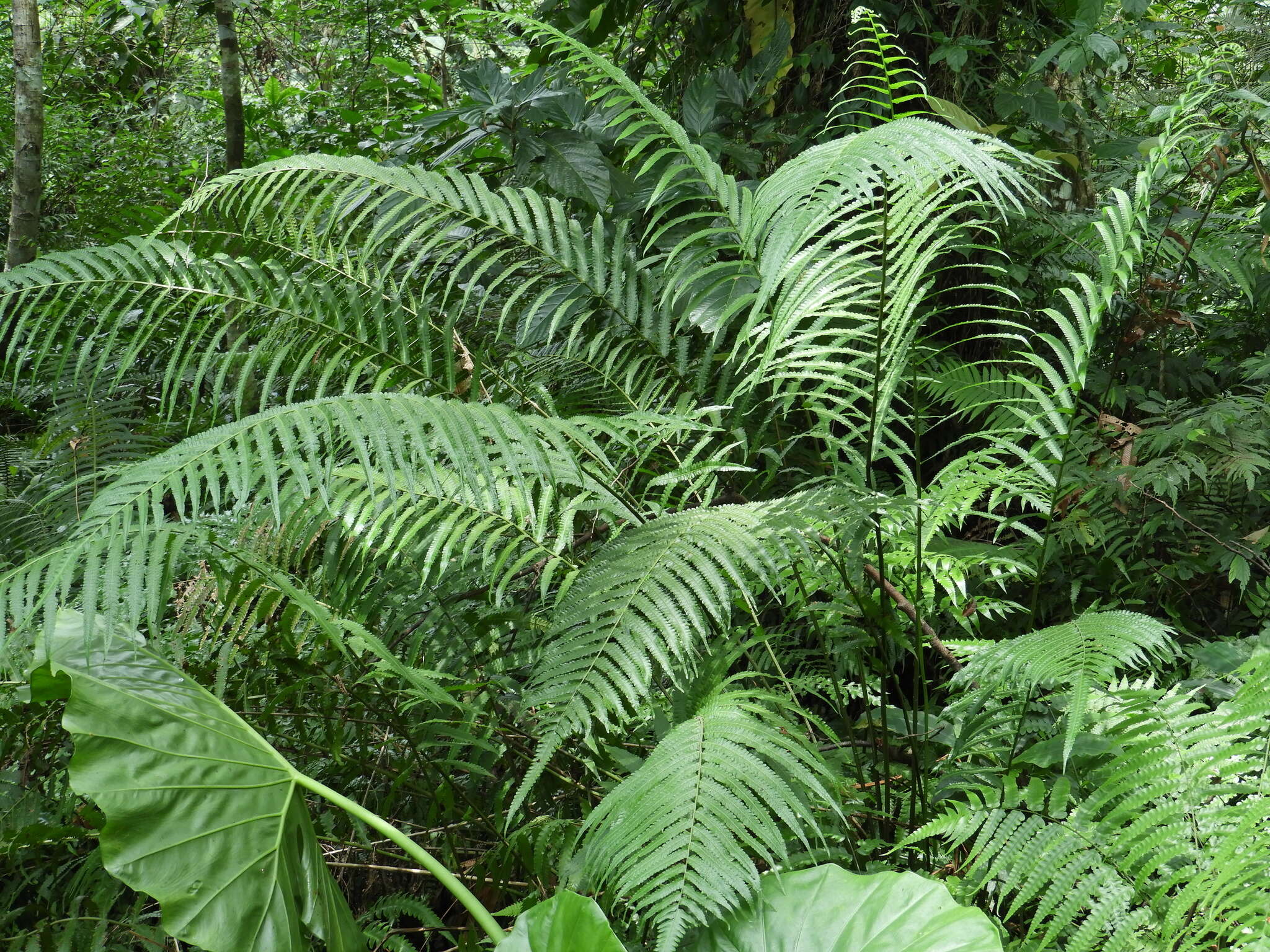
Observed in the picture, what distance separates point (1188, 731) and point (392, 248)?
1.93m

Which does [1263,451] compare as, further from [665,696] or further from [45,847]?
[45,847]

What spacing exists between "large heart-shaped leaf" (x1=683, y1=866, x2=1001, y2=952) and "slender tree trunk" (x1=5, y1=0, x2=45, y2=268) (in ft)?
8.57

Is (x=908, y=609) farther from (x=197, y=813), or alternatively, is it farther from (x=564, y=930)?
(x=197, y=813)

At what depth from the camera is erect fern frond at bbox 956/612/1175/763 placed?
0.99 meters

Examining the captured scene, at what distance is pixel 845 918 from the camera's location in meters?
0.94

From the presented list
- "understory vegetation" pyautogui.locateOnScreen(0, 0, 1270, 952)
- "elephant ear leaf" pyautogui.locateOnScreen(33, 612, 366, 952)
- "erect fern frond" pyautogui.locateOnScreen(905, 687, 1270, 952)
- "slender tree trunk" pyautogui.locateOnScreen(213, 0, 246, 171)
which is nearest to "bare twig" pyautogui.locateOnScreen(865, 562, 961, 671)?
"understory vegetation" pyautogui.locateOnScreen(0, 0, 1270, 952)

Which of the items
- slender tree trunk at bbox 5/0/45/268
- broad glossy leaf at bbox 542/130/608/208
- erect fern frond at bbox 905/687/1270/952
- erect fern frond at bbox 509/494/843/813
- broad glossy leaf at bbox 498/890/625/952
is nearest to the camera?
broad glossy leaf at bbox 498/890/625/952

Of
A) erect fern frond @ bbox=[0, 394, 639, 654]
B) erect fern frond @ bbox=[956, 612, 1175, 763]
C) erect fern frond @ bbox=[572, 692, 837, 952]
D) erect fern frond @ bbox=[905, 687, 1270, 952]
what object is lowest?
erect fern frond @ bbox=[905, 687, 1270, 952]

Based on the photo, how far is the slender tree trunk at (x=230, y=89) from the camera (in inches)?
107

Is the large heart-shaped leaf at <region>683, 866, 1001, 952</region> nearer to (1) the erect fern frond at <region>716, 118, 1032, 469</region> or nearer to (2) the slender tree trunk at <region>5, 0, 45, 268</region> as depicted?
(1) the erect fern frond at <region>716, 118, 1032, 469</region>

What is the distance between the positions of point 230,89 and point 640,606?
7.81ft

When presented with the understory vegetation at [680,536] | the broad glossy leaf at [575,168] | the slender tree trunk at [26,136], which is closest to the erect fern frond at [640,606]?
the understory vegetation at [680,536]

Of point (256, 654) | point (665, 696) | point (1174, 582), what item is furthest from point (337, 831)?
point (1174, 582)

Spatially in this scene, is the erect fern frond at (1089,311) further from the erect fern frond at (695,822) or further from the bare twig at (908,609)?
the erect fern frond at (695,822)
